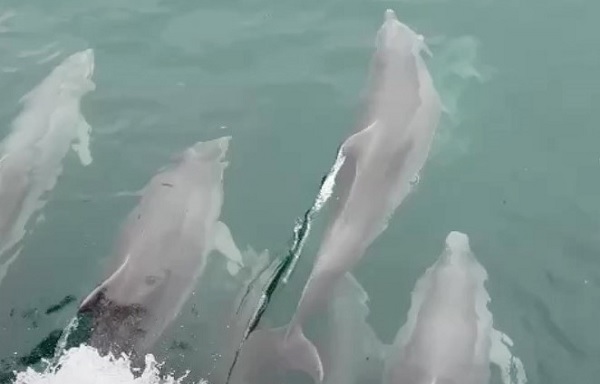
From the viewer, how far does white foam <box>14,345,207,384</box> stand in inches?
413

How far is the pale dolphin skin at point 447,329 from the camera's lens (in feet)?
34.7

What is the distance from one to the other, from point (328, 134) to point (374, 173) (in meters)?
1.59

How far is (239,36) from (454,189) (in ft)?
14.6

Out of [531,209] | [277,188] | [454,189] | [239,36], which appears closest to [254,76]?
[239,36]

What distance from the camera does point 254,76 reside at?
587 inches

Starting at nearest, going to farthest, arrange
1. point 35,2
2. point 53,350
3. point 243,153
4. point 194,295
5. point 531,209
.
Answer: point 53,350
point 194,295
point 531,209
point 243,153
point 35,2

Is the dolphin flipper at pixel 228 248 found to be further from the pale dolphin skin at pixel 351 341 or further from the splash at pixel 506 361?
the splash at pixel 506 361

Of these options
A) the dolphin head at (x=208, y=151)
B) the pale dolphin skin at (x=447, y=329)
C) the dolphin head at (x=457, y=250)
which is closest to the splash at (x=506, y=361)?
the pale dolphin skin at (x=447, y=329)

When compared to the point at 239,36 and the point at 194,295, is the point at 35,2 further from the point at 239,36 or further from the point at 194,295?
the point at 194,295

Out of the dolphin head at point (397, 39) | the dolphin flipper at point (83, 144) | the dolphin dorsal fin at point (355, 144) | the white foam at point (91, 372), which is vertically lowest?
the dolphin flipper at point (83, 144)

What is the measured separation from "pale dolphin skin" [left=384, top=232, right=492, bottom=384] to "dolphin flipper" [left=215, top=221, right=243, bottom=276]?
2116mm

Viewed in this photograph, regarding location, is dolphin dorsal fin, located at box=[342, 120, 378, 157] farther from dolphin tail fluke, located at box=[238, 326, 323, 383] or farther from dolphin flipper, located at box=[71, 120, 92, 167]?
dolphin flipper, located at box=[71, 120, 92, 167]

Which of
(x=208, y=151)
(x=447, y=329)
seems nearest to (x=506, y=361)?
(x=447, y=329)

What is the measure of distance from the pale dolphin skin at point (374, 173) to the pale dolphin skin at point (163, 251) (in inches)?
47.0
